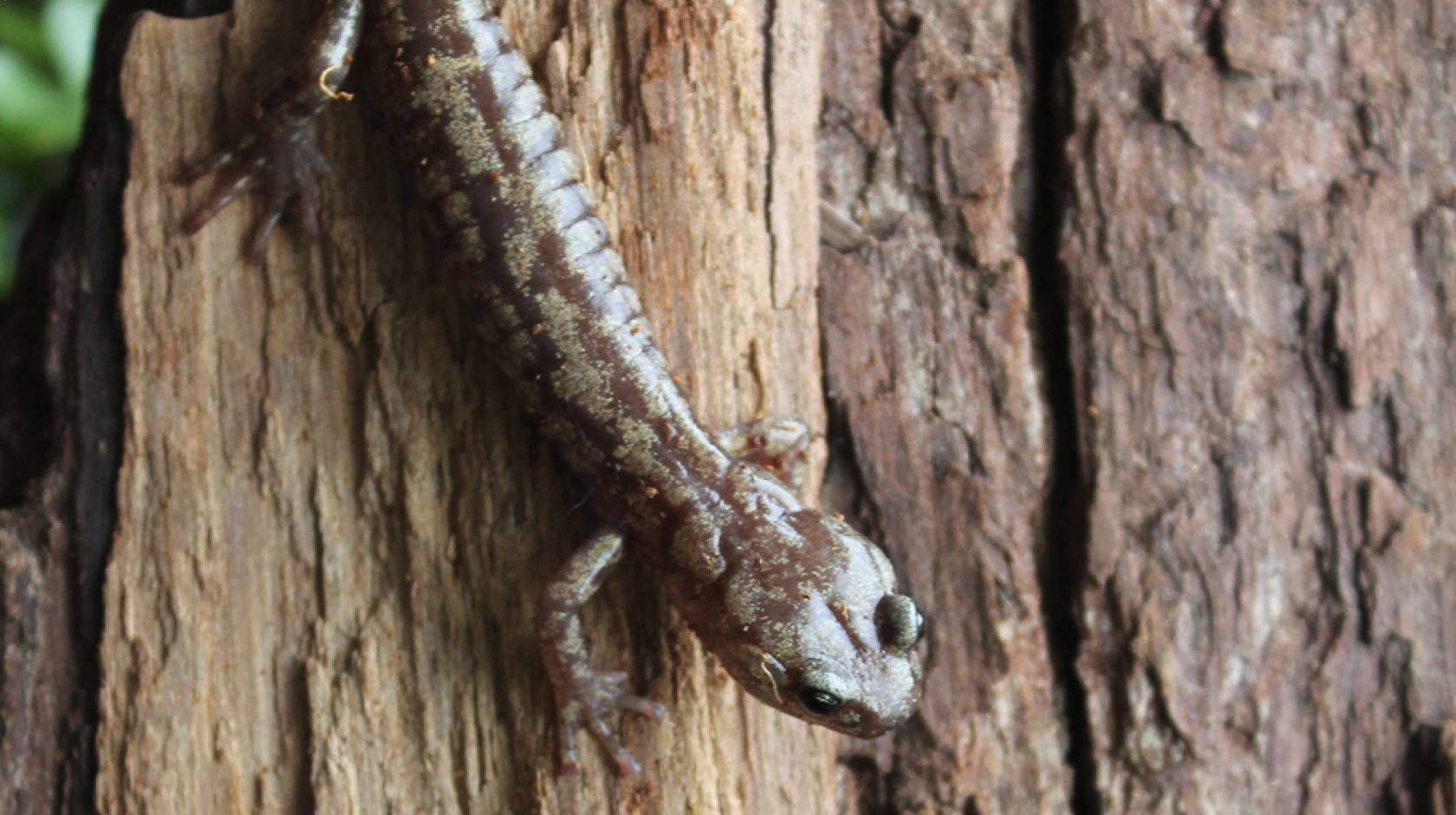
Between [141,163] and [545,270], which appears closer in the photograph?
[545,270]

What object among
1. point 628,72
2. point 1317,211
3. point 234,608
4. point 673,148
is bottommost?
point 234,608

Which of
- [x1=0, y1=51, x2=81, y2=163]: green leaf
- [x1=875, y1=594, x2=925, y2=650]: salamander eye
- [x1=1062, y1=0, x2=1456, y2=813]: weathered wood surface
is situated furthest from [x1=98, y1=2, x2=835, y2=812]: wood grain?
[x1=0, y1=51, x2=81, y2=163]: green leaf

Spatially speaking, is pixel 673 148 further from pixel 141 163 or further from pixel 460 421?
pixel 141 163

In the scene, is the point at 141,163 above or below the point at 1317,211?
above

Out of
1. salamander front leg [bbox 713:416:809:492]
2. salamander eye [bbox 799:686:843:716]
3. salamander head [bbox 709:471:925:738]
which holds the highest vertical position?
salamander front leg [bbox 713:416:809:492]

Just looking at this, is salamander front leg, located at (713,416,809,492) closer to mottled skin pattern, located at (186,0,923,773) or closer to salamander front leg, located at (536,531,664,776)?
mottled skin pattern, located at (186,0,923,773)

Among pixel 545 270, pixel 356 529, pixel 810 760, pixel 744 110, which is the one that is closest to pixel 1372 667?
pixel 810 760

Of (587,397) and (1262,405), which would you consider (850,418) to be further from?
(1262,405)
